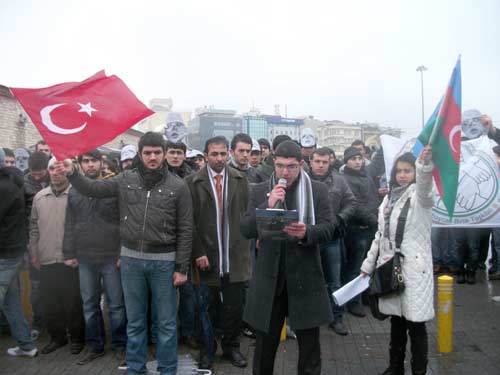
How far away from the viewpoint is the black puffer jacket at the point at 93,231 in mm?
4855

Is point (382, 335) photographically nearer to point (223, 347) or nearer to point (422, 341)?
point (422, 341)

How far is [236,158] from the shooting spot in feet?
19.8

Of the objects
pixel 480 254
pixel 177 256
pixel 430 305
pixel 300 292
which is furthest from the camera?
pixel 480 254

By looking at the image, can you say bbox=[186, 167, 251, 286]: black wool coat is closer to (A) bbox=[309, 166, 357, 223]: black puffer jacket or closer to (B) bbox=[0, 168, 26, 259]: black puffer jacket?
(A) bbox=[309, 166, 357, 223]: black puffer jacket

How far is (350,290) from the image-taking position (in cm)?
416

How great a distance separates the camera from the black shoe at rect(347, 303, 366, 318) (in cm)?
623

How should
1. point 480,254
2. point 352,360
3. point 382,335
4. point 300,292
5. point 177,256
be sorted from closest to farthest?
1. point 300,292
2. point 177,256
3. point 352,360
4. point 382,335
5. point 480,254

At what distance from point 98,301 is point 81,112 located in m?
2.11

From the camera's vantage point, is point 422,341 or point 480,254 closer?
point 422,341

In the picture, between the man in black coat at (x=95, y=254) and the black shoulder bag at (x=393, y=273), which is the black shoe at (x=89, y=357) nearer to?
the man in black coat at (x=95, y=254)

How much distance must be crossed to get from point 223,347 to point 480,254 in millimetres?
5440

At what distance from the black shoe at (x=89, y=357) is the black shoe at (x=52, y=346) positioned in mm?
487

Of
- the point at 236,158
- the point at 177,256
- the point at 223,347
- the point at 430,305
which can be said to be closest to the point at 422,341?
the point at 430,305

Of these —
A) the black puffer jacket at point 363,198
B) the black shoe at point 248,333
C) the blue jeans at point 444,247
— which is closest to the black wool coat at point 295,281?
the black shoe at point 248,333
